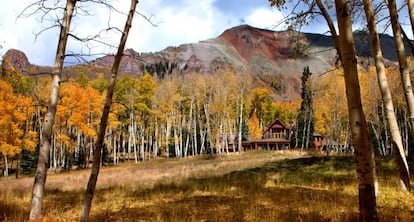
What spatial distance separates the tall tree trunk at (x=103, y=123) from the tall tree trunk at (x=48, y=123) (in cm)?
116

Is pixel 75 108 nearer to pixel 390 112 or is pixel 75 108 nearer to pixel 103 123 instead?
pixel 103 123

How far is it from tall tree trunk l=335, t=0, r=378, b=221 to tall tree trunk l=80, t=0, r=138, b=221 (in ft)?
14.3

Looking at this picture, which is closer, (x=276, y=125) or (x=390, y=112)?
(x=390, y=112)

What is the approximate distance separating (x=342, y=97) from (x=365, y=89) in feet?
8.49

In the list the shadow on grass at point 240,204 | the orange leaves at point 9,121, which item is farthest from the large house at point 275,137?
the shadow on grass at point 240,204

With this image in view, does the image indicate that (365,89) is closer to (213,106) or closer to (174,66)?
(213,106)

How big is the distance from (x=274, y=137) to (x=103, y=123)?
62.1 m

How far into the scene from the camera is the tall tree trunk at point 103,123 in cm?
622

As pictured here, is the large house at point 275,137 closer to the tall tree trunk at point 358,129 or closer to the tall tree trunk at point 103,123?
the tall tree trunk at point 103,123

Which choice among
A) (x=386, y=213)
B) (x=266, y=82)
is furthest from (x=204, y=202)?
(x=266, y=82)

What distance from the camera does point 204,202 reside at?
8.94m

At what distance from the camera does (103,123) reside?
6703 mm

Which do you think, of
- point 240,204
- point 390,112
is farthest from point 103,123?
point 390,112

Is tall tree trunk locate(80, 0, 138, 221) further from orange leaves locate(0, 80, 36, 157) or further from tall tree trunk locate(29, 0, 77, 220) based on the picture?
orange leaves locate(0, 80, 36, 157)
